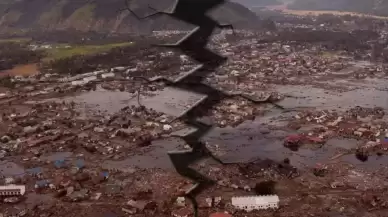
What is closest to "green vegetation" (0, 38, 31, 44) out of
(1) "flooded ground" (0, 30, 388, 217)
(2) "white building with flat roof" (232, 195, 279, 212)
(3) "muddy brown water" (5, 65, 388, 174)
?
(1) "flooded ground" (0, 30, 388, 217)

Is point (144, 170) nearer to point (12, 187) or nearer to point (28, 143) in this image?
point (12, 187)

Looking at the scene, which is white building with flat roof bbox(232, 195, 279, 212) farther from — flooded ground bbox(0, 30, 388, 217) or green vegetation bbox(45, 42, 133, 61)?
green vegetation bbox(45, 42, 133, 61)

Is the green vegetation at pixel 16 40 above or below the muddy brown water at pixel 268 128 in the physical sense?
below
